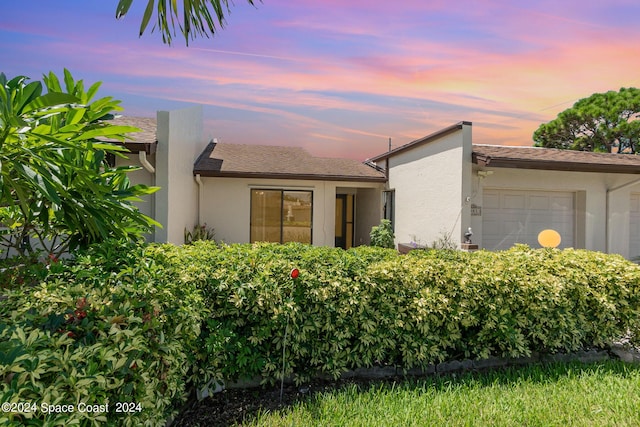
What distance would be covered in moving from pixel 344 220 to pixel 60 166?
1356cm

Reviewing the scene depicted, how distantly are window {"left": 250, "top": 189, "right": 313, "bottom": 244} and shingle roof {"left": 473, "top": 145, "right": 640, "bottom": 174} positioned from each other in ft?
19.5

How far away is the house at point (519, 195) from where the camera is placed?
10055mm

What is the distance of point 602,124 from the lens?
2605 centimetres

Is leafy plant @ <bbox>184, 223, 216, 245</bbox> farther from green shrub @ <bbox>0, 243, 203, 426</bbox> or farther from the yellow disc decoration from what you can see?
the yellow disc decoration

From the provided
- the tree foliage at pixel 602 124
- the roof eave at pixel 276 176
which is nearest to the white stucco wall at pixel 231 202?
the roof eave at pixel 276 176

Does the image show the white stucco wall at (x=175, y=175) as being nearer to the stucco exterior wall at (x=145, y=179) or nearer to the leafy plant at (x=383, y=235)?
the stucco exterior wall at (x=145, y=179)

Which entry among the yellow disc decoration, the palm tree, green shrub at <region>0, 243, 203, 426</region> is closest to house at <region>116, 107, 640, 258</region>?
the yellow disc decoration

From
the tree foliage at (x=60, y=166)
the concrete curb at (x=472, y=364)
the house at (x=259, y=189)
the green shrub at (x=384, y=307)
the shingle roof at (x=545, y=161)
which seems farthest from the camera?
the house at (x=259, y=189)

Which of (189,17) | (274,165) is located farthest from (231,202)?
(189,17)

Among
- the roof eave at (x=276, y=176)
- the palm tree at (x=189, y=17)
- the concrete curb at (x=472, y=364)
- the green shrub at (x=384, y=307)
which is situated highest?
the palm tree at (x=189, y=17)

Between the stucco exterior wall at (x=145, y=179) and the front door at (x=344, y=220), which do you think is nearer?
the stucco exterior wall at (x=145, y=179)

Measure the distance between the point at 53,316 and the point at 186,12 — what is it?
424cm

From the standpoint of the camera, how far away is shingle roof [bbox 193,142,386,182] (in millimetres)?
11977

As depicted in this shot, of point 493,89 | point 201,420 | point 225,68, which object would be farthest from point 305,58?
point 201,420
